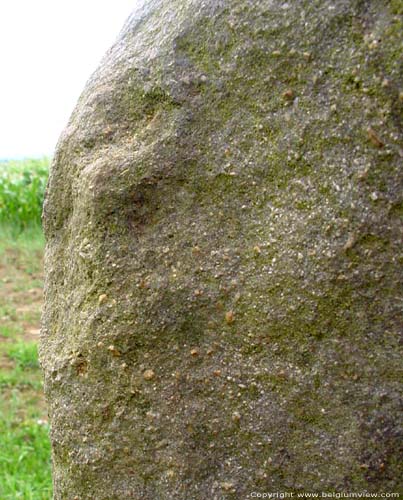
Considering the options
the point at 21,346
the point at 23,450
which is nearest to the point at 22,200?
the point at 21,346

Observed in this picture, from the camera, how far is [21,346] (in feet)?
10.3

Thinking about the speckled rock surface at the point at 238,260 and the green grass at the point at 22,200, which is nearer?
the speckled rock surface at the point at 238,260

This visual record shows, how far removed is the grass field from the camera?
2.35 metres

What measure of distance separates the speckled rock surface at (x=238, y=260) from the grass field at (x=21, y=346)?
990mm

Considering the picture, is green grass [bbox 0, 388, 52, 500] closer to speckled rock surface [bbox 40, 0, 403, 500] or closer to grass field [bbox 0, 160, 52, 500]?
grass field [bbox 0, 160, 52, 500]

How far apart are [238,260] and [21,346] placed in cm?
209

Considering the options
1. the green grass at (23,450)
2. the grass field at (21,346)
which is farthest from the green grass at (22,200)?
the green grass at (23,450)

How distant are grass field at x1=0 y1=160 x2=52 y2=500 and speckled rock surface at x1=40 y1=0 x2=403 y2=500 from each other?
0.99m

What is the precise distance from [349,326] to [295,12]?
50 centimetres

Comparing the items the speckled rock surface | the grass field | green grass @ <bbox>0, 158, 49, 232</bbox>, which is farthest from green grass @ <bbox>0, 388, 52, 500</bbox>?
green grass @ <bbox>0, 158, 49, 232</bbox>

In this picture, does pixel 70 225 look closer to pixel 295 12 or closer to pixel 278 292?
pixel 278 292

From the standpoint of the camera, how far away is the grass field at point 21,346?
235cm

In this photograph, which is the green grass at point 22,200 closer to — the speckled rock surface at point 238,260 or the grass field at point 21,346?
the grass field at point 21,346

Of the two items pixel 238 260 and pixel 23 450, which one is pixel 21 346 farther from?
pixel 238 260
